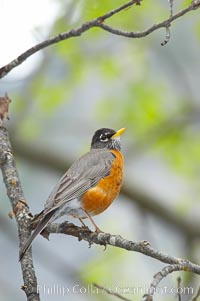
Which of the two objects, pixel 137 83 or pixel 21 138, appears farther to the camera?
pixel 137 83

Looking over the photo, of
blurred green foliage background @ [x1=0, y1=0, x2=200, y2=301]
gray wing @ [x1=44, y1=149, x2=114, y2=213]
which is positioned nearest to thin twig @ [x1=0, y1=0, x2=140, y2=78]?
gray wing @ [x1=44, y1=149, x2=114, y2=213]

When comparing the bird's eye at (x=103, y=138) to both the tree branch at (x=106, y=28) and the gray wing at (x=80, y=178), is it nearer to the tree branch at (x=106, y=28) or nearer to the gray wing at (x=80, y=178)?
the gray wing at (x=80, y=178)

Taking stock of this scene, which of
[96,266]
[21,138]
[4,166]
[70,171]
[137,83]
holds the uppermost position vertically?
[137,83]

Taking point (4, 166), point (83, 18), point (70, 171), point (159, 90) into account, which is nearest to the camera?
point (4, 166)

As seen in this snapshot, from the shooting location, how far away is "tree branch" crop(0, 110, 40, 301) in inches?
123

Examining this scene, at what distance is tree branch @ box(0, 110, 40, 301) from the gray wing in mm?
231

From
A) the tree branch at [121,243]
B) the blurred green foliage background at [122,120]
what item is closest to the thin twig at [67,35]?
the tree branch at [121,243]

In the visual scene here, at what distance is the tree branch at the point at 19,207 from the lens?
3135 millimetres

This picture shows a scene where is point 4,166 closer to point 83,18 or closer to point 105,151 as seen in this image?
point 105,151

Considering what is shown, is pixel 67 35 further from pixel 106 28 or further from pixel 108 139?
pixel 108 139

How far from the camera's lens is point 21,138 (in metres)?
7.19

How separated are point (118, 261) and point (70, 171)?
3.20m

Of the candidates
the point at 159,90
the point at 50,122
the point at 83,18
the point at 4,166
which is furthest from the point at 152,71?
the point at 4,166

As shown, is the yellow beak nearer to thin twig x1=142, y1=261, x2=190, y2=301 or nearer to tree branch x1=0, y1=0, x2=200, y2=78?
tree branch x1=0, y1=0, x2=200, y2=78
